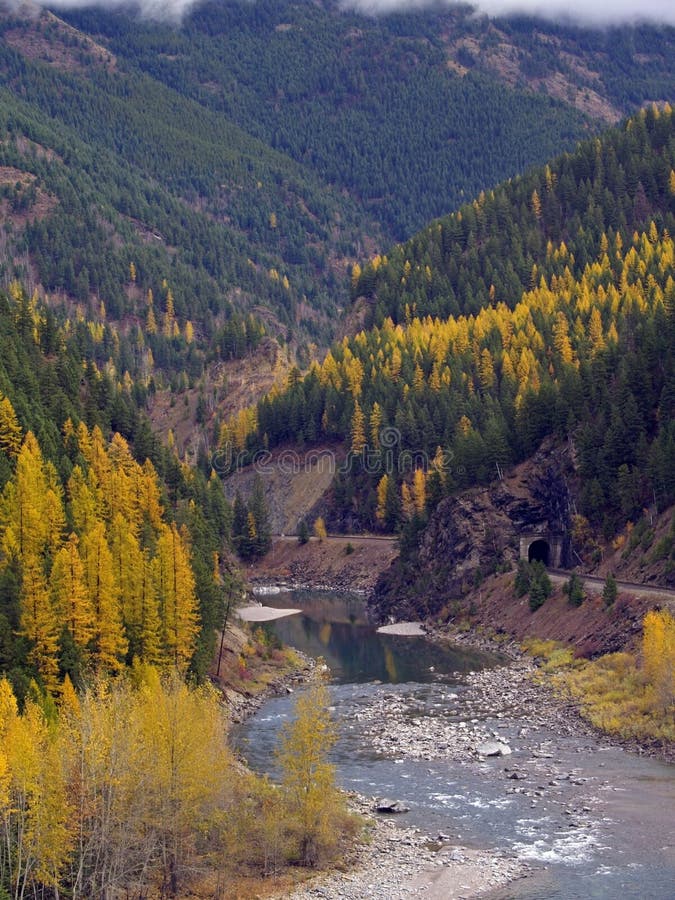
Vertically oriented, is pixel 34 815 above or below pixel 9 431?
above

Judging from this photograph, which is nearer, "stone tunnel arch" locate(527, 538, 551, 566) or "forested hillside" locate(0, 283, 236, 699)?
"forested hillside" locate(0, 283, 236, 699)

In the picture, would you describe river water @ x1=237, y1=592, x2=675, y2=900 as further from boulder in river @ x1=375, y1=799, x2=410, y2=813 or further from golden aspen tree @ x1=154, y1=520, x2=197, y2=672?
golden aspen tree @ x1=154, y1=520, x2=197, y2=672

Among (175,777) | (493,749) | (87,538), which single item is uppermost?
(175,777)

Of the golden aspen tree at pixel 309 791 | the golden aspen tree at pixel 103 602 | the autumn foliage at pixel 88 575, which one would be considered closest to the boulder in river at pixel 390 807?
the golden aspen tree at pixel 309 791

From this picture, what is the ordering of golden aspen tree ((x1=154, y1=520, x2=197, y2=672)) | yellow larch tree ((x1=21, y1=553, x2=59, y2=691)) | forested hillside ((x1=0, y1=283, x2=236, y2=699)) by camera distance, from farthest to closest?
golden aspen tree ((x1=154, y1=520, x2=197, y2=672)) < forested hillside ((x1=0, y1=283, x2=236, y2=699)) < yellow larch tree ((x1=21, y1=553, x2=59, y2=691))

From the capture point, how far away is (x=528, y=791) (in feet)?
253

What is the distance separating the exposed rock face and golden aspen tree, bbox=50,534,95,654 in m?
72.6

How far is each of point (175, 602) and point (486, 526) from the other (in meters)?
64.7

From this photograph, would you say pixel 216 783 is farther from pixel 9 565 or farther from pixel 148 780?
pixel 9 565

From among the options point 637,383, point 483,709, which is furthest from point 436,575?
point 483,709

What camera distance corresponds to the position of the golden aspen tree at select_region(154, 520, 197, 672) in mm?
92438

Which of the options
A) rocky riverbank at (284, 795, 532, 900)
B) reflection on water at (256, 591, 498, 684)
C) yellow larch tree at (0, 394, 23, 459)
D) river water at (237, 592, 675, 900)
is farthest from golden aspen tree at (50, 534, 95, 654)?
reflection on water at (256, 591, 498, 684)

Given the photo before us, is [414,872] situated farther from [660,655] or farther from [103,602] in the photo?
[660,655]

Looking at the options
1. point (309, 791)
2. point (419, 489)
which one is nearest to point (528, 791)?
point (309, 791)
